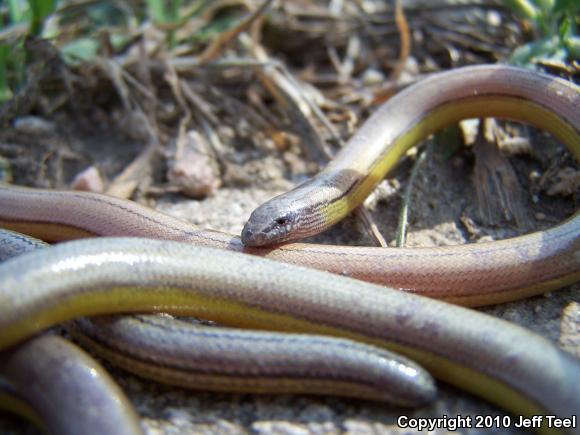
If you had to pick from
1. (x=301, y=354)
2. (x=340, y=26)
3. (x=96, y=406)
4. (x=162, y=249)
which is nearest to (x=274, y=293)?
(x=301, y=354)

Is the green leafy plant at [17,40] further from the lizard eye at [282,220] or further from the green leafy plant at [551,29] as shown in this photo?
the green leafy plant at [551,29]

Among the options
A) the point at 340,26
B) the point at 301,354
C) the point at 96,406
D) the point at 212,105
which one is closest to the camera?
the point at 96,406

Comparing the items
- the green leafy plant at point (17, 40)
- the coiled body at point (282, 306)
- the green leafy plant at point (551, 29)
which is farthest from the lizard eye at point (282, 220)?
the green leafy plant at point (17, 40)

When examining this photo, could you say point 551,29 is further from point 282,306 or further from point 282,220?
point 282,306

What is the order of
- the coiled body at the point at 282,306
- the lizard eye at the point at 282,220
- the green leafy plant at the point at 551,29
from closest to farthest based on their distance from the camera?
the coiled body at the point at 282,306 → the lizard eye at the point at 282,220 → the green leafy plant at the point at 551,29

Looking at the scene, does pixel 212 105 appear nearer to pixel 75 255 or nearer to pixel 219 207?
pixel 219 207

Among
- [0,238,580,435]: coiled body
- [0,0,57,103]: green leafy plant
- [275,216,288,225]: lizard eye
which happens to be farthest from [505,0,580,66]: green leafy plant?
[0,0,57,103]: green leafy plant

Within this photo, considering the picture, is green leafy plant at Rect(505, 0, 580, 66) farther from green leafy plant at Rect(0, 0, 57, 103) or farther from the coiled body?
green leafy plant at Rect(0, 0, 57, 103)

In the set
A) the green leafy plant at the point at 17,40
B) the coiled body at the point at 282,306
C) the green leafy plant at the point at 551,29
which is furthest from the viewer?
the green leafy plant at the point at 17,40

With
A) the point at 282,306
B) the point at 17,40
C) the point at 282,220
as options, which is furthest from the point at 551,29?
the point at 17,40
